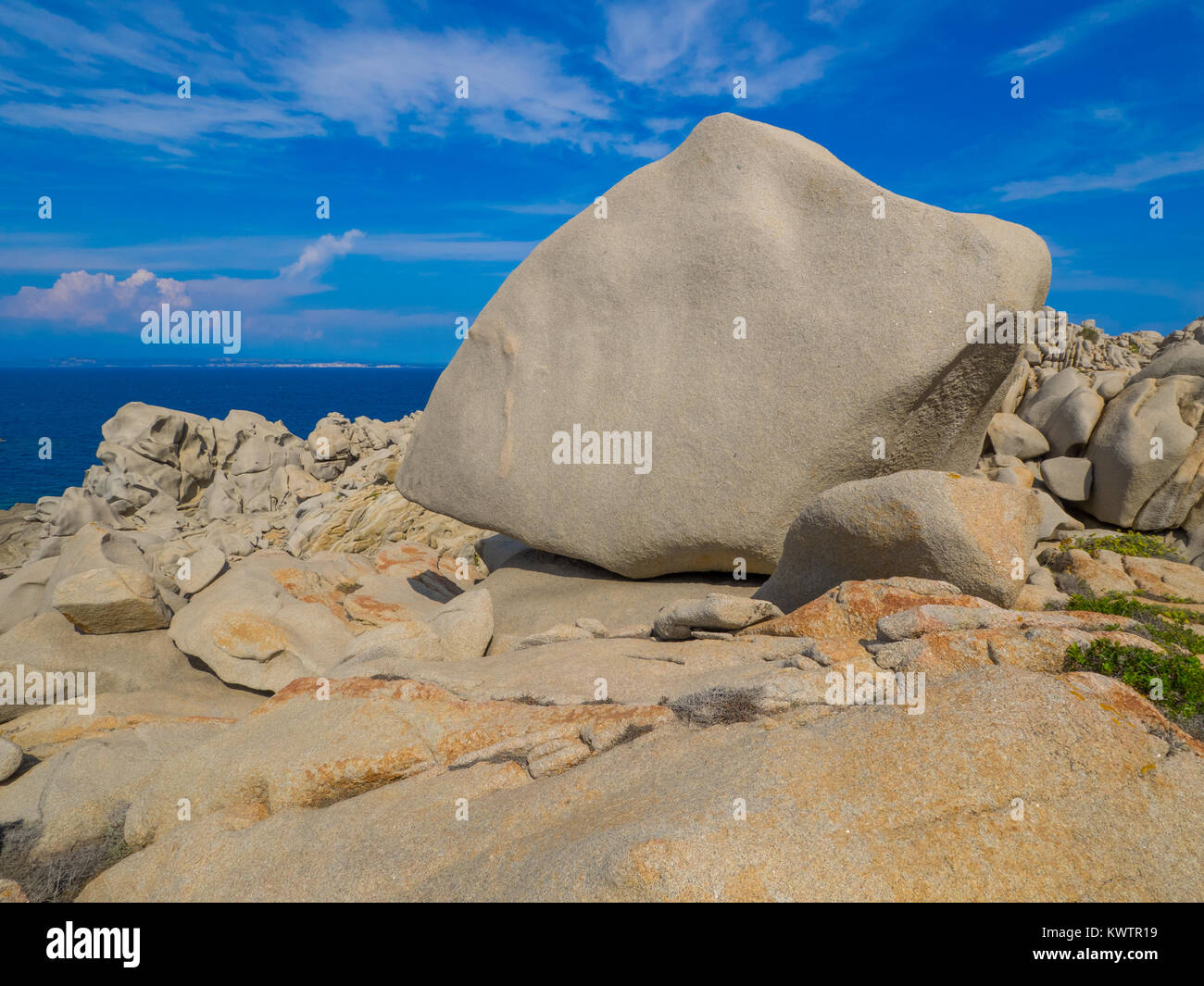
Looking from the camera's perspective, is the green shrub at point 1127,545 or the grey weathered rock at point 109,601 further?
the green shrub at point 1127,545

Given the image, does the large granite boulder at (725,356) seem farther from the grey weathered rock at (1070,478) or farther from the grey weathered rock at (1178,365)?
the grey weathered rock at (1178,365)

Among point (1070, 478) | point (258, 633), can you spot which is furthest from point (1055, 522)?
point (258, 633)

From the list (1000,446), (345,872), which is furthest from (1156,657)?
(1000,446)

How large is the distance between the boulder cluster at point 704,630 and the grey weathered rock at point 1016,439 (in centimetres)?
6

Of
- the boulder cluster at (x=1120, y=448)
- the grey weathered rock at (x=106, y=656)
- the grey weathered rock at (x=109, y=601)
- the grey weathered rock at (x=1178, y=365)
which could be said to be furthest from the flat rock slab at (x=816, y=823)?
the grey weathered rock at (x=1178, y=365)

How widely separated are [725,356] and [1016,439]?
766cm

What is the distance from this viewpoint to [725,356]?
920 cm

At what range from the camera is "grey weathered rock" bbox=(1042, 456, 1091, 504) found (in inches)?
499

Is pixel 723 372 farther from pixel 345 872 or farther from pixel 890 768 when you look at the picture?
pixel 345 872

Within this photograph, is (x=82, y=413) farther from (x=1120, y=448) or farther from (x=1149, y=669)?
(x=1149, y=669)

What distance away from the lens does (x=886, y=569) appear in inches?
284

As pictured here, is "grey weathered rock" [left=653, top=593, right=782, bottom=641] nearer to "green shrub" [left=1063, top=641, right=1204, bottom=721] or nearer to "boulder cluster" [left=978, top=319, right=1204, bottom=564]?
"green shrub" [left=1063, top=641, right=1204, bottom=721]

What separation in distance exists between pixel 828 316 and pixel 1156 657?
5097 millimetres

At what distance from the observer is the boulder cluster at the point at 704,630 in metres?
3.64
